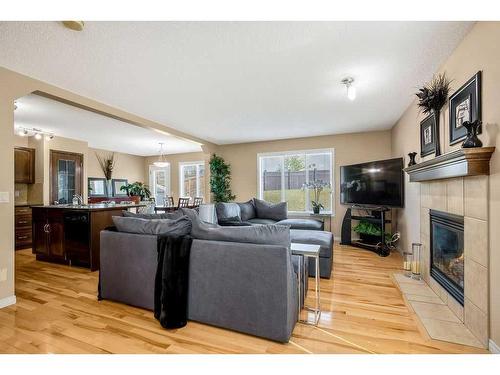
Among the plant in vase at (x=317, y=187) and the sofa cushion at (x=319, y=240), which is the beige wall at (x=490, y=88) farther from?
the plant in vase at (x=317, y=187)

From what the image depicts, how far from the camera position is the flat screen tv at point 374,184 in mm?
3967

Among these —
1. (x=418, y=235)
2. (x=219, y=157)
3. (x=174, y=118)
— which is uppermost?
(x=174, y=118)

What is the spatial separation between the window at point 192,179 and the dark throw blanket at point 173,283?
6.26 m

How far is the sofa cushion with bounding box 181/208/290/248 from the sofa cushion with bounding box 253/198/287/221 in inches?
136

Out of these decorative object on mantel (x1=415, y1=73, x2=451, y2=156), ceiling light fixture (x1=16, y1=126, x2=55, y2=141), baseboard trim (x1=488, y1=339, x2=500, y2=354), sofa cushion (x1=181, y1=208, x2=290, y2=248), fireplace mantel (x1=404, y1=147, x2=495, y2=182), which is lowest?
baseboard trim (x1=488, y1=339, x2=500, y2=354)

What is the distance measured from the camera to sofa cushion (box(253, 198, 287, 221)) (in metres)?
5.37

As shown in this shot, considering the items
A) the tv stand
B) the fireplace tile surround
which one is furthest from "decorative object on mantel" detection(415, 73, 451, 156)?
the tv stand

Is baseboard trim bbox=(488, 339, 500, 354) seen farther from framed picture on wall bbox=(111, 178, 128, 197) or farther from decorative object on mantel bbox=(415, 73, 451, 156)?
framed picture on wall bbox=(111, 178, 128, 197)

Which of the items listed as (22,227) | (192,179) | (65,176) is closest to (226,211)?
(192,179)

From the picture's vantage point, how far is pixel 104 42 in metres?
2.04

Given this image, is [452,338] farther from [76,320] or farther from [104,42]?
[104,42]

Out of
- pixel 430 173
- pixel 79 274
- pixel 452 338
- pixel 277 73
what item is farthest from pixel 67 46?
pixel 452 338
